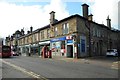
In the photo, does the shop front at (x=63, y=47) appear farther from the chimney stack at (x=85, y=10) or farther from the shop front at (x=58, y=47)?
the chimney stack at (x=85, y=10)

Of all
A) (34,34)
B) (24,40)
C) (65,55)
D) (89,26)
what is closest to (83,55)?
(65,55)

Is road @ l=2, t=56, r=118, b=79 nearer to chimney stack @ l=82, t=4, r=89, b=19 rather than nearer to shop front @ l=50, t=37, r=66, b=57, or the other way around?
shop front @ l=50, t=37, r=66, b=57

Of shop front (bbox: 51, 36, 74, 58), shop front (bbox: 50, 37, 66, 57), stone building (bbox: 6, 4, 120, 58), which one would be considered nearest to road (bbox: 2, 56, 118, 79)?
stone building (bbox: 6, 4, 120, 58)

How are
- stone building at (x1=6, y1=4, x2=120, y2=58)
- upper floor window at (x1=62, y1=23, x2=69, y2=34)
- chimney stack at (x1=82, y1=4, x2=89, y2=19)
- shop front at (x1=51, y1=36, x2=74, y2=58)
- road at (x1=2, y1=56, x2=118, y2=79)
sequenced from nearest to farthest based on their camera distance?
1. road at (x1=2, y1=56, x2=118, y2=79)
2. stone building at (x1=6, y1=4, x2=120, y2=58)
3. shop front at (x1=51, y1=36, x2=74, y2=58)
4. upper floor window at (x1=62, y1=23, x2=69, y2=34)
5. chimney stack at (x1=82, y1=4, x2=89, y2=19)

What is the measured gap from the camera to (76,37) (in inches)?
1549

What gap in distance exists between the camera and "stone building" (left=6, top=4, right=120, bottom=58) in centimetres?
4028

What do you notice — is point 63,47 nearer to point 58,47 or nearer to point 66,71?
point 58,47

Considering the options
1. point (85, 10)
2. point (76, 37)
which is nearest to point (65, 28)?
point (76, 37)

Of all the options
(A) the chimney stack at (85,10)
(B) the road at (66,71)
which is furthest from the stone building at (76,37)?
(B) the road at (66,71)

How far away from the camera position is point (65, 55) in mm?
42438

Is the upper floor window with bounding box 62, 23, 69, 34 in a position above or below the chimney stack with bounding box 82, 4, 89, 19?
below

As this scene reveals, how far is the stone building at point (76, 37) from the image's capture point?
40.3 m

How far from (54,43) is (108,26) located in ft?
60.9

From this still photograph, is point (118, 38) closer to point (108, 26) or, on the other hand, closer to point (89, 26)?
point (108, 26)
